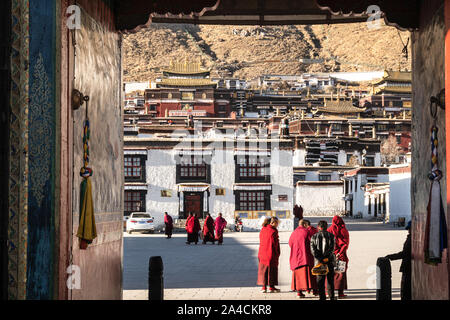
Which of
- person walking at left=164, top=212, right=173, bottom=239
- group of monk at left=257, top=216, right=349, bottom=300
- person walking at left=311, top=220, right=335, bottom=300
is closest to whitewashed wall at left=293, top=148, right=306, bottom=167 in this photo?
person walking at left=164, top=212, right=173, bottom=239

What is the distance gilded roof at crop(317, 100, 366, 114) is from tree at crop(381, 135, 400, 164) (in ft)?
20.1

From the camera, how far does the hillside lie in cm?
17125

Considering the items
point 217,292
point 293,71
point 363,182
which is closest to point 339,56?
point 293,71

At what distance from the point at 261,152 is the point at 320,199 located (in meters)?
17.6

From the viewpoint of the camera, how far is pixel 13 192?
641 cm

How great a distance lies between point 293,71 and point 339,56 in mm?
18770

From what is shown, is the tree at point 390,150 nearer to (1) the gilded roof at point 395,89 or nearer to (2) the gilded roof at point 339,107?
(2) the gilded roof at point 339,107

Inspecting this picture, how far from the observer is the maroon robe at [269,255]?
42.2 ft

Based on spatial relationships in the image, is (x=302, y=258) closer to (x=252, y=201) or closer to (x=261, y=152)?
(x=252, y=201)

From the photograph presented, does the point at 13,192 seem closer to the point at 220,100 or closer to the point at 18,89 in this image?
the point at 18,89

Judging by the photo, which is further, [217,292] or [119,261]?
[217,292]

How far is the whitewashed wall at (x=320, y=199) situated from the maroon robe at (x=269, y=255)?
4130 cm

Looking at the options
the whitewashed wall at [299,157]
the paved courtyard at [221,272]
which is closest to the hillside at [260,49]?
the whitewashed wall at [299,157]

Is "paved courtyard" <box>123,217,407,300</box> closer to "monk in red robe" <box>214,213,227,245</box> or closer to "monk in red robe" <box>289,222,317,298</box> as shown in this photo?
"monk in red robe" <box>289,222,317,298</box>
